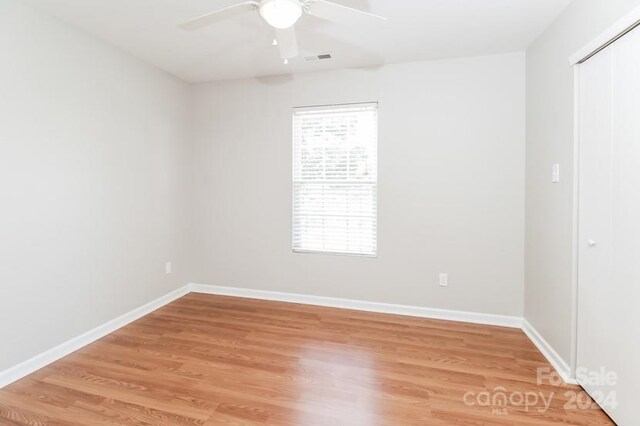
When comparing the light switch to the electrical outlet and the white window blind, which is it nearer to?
the electrical outlet

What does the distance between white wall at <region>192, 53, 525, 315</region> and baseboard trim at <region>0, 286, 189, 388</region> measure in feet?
2.63

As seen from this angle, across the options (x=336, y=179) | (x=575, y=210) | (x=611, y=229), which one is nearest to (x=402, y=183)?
(x=336, y=179)

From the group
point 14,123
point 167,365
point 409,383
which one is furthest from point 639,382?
point 14,123

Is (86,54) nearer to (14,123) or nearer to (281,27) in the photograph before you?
(14,123)

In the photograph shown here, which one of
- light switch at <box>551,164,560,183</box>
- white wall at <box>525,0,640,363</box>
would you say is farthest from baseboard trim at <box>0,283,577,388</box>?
light switch at <box>551,164,560,183</box>

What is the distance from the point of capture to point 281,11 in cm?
163

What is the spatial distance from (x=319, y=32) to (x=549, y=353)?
3.10 m

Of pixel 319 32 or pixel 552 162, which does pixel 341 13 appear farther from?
pixel 552 162

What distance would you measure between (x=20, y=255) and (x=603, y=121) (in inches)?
151

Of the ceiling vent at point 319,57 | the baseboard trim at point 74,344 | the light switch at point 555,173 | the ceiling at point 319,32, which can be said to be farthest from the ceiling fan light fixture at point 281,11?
the baseboard trim at point 74,344

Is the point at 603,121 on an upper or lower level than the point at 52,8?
lower

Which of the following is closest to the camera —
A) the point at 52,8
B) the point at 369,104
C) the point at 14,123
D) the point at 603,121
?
the point at 603,121

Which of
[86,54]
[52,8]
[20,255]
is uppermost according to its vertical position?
[52,8]

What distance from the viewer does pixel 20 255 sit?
86.6 inches
